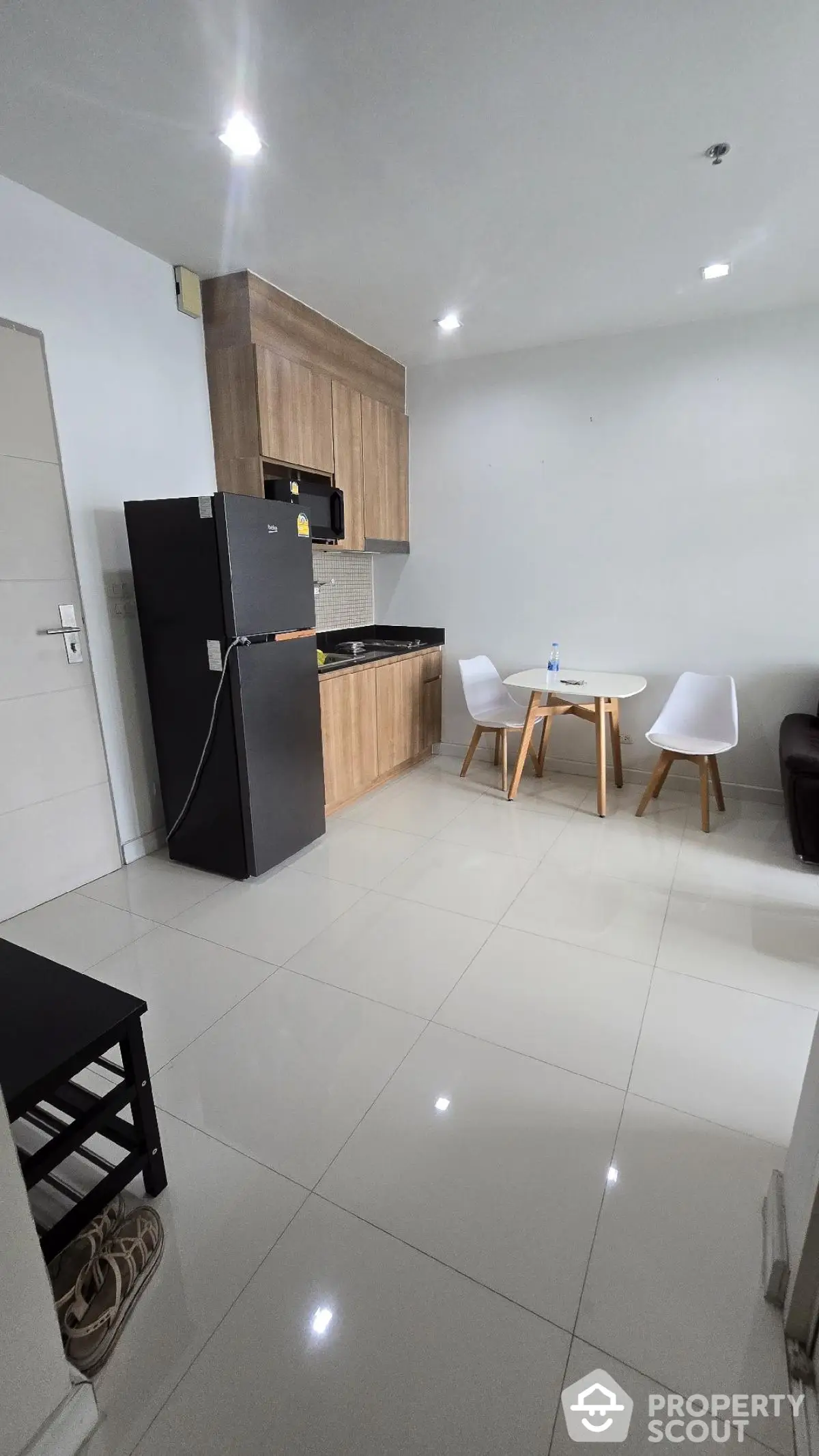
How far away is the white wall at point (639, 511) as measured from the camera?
3451 mm

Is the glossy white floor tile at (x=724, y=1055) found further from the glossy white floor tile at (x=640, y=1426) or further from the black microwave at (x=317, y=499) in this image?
the black microwave at (x=317, y=499)

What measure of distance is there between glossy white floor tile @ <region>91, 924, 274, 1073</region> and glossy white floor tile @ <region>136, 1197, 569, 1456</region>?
0.79 m

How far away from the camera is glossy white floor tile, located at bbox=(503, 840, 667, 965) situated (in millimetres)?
2350

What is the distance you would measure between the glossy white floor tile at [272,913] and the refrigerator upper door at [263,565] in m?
1.18

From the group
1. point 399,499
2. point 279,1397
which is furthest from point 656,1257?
point 399,499

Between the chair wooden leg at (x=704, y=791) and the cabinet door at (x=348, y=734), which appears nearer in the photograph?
the chair wooden leg at (x=704, y=791)

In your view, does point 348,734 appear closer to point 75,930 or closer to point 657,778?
point 75,930

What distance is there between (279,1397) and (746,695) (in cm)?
384

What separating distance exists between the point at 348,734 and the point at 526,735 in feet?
3.72

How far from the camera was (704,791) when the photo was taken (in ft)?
10.8

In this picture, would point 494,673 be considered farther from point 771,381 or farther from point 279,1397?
point 279,1397

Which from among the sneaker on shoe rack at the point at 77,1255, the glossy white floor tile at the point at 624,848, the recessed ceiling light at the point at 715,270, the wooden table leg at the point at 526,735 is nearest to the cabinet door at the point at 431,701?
the wooden table leg at the point at 526,735

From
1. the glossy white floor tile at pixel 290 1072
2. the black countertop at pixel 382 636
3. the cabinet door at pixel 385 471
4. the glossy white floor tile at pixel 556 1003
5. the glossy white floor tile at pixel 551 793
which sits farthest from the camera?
the black countertop at pixel 382 636

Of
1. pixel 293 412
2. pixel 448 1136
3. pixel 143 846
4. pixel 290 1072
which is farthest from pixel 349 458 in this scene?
pixel 448 1136
